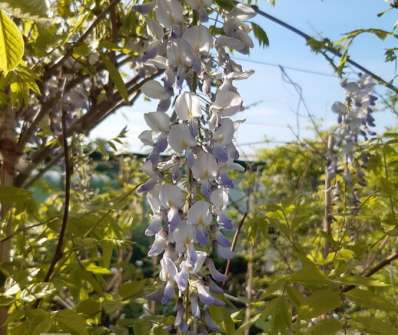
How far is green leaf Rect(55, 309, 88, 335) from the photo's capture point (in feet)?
3.88

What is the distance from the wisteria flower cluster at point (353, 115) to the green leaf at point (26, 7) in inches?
80.1

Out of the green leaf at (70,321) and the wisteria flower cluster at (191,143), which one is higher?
the wisteria flower cluster at (191,143)

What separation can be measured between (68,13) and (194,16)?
0.96 metres

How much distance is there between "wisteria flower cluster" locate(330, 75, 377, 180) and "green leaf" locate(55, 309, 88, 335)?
5.44 feet

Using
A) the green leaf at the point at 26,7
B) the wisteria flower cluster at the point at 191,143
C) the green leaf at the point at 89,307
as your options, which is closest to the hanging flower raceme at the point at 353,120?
the green leaf at the point at 89,307

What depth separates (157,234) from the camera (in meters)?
1.15

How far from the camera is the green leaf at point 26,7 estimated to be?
28.4 inches

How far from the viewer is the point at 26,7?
73cm

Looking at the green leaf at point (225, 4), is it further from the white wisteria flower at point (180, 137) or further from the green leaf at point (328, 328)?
the green leaf at point (328, 328)

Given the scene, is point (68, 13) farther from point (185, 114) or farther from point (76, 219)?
point (185, 114)

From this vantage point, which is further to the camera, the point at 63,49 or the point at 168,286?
the point at 63,49

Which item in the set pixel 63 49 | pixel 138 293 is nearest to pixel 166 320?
pixel 138 293

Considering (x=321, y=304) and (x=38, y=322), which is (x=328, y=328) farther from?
(x=38, y=322)

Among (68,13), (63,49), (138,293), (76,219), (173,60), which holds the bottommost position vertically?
(138,293)
